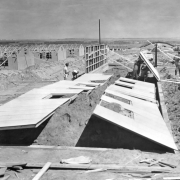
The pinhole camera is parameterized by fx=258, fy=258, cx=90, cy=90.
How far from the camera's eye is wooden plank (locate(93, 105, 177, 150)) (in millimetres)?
6000

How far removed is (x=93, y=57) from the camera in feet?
54.3

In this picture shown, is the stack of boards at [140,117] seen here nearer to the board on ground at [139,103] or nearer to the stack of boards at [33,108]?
the board on ground at [139,103]

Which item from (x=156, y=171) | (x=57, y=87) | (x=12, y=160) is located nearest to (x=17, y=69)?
(x=57, y=87)

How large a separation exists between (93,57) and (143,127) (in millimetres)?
10613

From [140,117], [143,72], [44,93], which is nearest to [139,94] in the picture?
[140,117]

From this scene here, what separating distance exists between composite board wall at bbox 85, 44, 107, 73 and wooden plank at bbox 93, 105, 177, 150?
8.87 metres

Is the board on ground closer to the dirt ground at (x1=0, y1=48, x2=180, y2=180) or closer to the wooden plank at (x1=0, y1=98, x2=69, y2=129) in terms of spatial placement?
the dirt ground at (x1=0, y1=48, x2=180, y2=180)

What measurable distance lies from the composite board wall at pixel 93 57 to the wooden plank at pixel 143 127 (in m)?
8.87

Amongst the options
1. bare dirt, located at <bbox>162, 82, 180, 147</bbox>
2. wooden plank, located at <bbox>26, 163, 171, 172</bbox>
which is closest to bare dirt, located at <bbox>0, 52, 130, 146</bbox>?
wooden plank, located at <bbox>26, 163, 171, 172</bbox>

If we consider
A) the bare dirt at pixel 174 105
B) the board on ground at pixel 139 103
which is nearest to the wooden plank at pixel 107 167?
the bare dirt at pixel 174 105

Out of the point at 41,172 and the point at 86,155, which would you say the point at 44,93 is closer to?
the point at 86,155

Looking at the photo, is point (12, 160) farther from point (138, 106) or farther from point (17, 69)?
point (17, 69)

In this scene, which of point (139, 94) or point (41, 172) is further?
point (139, 94)

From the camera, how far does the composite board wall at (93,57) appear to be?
50.5ft
